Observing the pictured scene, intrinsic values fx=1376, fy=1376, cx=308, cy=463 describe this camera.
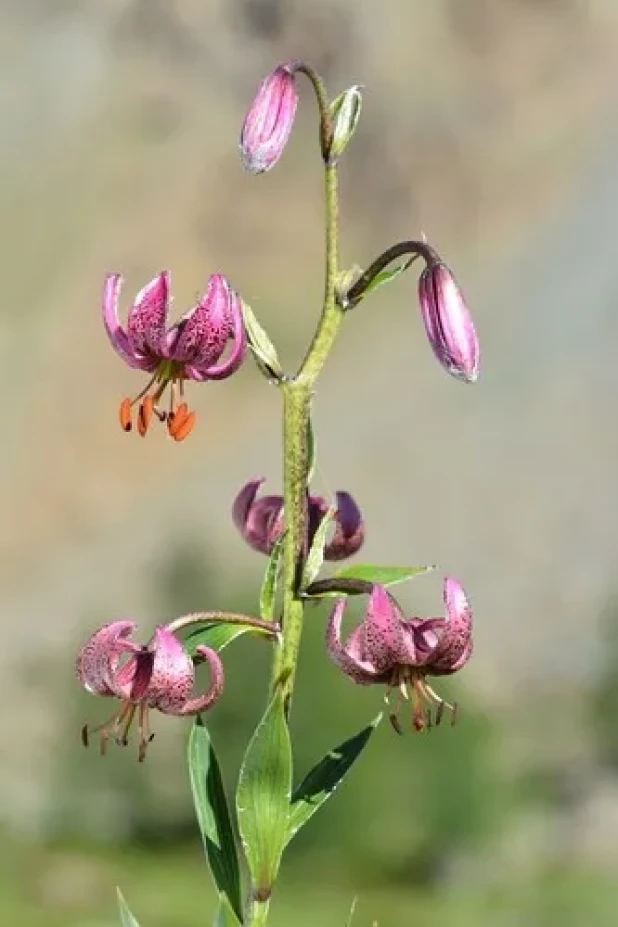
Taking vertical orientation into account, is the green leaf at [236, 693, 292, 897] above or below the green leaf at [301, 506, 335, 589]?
below

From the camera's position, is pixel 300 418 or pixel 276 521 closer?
pixel 300 418

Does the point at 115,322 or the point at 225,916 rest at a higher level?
the point at 115,322

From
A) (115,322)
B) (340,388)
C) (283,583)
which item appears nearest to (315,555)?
(283,583)

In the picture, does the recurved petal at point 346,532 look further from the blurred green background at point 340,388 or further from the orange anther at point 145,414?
the blurred green background at point 340,388

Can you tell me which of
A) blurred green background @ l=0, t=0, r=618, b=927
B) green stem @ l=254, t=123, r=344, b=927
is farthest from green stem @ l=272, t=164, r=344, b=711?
blurred green background @ l=0, t=0, r=618, b=927

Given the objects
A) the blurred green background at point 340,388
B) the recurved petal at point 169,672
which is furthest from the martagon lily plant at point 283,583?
the blurred green background at point 340,388

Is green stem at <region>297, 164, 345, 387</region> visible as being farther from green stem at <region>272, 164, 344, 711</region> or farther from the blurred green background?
the blurred green background

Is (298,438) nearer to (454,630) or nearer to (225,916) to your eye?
(454,630)
